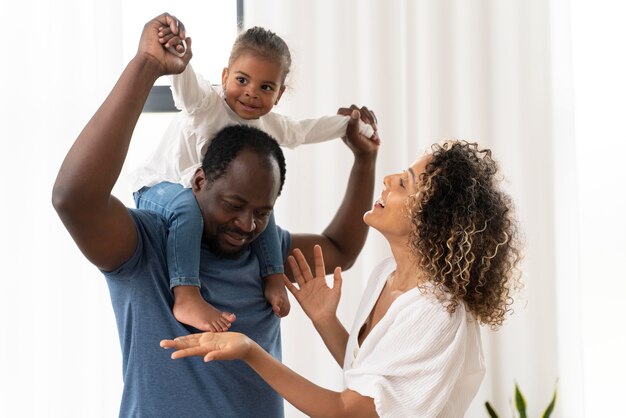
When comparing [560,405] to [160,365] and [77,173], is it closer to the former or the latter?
[160,365]

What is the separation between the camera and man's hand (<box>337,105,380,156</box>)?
207 cm

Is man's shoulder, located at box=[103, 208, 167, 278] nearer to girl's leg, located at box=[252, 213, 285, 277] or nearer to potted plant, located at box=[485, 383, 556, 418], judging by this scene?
girl's leg, located at box=[252, 213, 285, 277]

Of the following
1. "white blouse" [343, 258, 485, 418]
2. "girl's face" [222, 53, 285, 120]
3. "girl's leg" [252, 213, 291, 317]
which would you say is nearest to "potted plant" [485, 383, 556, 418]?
"white blouse" [343, 258, 485, 418]

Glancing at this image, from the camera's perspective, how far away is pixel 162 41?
4.57ft

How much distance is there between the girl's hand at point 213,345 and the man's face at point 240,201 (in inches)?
8.8

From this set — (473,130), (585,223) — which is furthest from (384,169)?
(585,223)

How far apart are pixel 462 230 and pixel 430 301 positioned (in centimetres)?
16

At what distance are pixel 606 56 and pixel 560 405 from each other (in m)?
1.29

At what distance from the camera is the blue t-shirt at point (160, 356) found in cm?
151

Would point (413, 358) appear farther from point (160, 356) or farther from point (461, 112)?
point (461, 112)

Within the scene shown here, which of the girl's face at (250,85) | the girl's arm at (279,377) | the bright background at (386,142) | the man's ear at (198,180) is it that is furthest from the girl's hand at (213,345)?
the bright background at (386,142)

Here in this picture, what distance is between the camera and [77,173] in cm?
132

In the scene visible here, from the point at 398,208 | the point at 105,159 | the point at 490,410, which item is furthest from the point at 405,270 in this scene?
the point at 490,410

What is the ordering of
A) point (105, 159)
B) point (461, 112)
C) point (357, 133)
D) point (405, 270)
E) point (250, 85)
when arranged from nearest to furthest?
point (105, 159) → point (405, 270) → point (250, 85) → point (357, 133) → point (461, 112)
